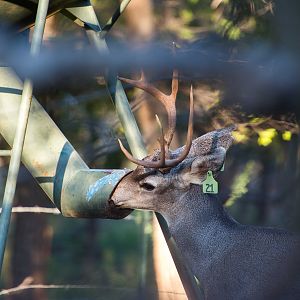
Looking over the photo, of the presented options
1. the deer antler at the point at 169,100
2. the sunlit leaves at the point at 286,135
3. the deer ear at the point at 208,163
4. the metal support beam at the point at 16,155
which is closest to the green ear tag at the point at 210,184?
the deer ear at the point at 208,163

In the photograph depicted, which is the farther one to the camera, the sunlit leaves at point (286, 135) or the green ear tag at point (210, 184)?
the sunlit leaves at point (286, 135)

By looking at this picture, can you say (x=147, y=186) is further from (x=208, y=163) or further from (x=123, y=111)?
(x=123, y=111)

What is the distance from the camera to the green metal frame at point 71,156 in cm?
584

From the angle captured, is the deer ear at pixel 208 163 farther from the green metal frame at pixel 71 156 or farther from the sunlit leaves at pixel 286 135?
Answer: the sunlit leaves at pixel 286 135

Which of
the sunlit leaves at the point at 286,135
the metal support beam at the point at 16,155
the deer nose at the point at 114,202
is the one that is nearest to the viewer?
the metal support beam at the point at 16,155

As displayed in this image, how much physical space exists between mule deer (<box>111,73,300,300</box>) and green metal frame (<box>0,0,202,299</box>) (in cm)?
13

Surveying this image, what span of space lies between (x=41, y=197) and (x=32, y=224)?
1.02 ft

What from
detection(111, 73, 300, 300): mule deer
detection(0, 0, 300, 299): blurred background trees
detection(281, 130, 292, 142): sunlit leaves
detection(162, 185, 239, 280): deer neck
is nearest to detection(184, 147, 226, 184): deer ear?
detection(111, 73, 300, 300): mule deer

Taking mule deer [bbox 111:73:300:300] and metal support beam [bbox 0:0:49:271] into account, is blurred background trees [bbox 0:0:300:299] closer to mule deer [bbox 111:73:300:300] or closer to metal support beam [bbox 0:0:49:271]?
mule deer [bbox 111:73:300:300]

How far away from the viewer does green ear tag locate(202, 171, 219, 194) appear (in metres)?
5.92

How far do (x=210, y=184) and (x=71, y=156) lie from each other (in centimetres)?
95

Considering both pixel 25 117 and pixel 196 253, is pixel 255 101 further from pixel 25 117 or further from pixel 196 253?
pixel 25 117

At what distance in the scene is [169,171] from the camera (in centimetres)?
602

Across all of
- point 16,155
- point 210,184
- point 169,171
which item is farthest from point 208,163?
point 16,155
